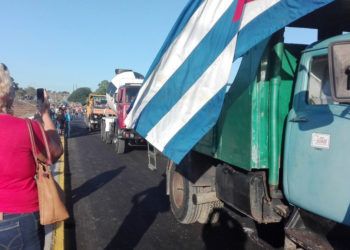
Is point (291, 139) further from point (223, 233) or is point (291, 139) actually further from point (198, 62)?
point (223, 233)

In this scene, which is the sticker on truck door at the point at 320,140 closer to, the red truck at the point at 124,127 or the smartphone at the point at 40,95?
the smartphone at the point at 40,95

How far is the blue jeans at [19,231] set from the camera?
102 inches

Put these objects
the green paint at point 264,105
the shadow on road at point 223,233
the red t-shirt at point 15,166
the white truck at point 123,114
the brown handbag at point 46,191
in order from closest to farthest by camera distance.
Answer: the red t-shirt at point 15,166 < the brown handbag at point 46,191 < the green paint at point 264,105 < the shadow on road at point 223,233 < the white truck at point 123,114

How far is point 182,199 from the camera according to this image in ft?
21.0

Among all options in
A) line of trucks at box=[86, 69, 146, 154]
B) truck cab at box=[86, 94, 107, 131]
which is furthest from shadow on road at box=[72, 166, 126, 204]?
truck cab at box=[86, 94, 107, 131]

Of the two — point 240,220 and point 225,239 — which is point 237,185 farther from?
point 240,220

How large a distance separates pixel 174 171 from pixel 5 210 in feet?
14.1

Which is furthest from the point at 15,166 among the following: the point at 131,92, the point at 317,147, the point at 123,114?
the point at 131,92

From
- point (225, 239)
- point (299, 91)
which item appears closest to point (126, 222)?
point (225, 239)

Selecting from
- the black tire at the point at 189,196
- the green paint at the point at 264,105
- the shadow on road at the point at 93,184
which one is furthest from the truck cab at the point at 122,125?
the green paint at the point at 264,105

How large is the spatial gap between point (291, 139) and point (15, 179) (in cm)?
237

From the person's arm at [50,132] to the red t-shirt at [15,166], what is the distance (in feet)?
0.63

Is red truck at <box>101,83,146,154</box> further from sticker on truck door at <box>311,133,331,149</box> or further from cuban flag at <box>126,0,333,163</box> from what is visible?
sticker on truck door at <box>311,133,331,149</box>

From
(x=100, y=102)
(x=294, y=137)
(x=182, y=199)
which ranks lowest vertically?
(x=182, y=199)
